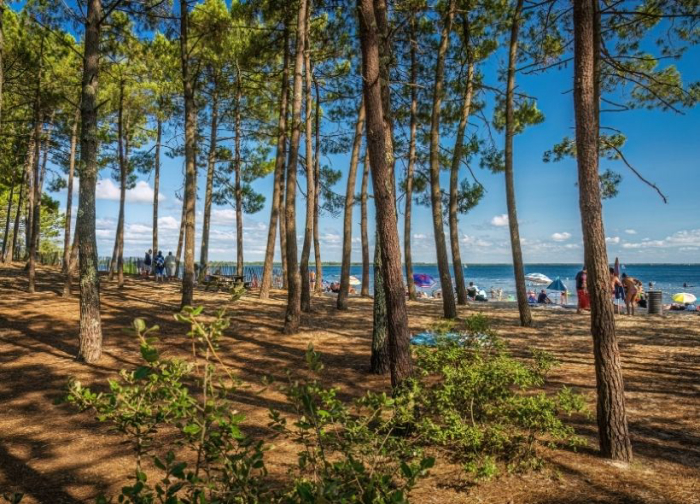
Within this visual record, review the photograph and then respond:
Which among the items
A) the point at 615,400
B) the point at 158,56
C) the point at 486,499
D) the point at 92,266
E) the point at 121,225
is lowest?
the point at 486,499

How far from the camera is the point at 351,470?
6.17 feet

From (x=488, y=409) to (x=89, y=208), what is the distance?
7.27 metres

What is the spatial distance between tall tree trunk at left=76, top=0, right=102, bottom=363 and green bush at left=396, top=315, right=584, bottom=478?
19.9 ft

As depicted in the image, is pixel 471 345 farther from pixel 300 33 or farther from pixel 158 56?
pixel 158 56

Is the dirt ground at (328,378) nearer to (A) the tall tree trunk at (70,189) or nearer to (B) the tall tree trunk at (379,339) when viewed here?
(B) the tall tree trunk at (379,339)

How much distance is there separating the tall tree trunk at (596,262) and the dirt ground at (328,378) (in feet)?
1.04

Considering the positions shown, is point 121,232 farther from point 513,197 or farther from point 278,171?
point 513,197

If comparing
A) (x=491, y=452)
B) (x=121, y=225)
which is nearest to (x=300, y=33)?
(x=491, y=452)

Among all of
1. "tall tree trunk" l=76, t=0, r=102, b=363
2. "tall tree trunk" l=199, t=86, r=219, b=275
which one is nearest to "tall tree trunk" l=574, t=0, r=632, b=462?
"tall tree trunk" l=76, t=0, r=102, b=363

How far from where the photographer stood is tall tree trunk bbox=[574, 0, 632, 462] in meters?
4.35

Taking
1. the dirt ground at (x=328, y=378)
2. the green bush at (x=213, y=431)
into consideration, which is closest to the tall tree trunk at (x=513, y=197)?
the dirt ground at (x=328, y=378)

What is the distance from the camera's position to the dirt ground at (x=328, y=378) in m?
3.88

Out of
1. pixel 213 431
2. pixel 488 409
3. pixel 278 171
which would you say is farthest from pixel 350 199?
pixel 213 431

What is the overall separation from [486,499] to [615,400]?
1.75 meters
